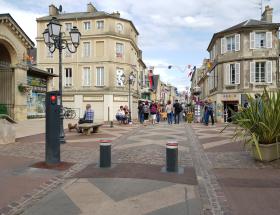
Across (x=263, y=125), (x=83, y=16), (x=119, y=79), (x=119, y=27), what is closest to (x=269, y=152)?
(x=263, y=125)

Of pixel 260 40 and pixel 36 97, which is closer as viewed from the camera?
pixel 36 97

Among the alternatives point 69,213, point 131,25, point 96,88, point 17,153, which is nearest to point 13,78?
point 17,153

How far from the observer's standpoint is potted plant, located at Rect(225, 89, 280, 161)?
7871mm

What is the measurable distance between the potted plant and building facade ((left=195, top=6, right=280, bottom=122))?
20.8m

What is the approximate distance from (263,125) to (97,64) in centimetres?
2978

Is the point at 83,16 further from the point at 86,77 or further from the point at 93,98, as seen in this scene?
the point at 93,98

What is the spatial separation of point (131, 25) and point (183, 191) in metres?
35.3

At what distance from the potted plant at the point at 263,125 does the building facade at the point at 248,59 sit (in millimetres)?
20828

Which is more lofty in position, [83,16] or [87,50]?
[83,16]

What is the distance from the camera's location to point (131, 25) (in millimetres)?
38969

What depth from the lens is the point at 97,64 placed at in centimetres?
3616

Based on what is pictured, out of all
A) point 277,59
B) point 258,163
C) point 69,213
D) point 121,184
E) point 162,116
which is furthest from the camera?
point 162,116

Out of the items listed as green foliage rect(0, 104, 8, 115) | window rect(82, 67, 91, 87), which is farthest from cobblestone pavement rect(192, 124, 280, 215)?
window rect(82, 67, 91, 87)

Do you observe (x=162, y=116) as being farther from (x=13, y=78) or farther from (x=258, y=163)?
(x=258, y=163)
